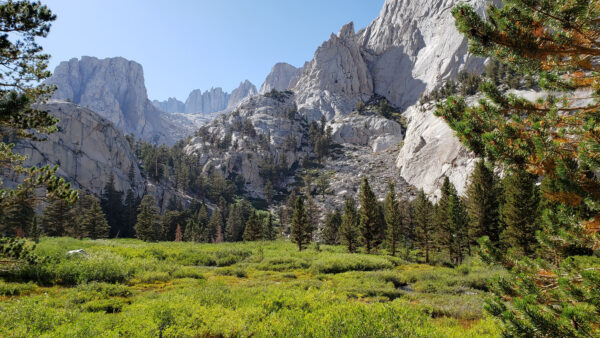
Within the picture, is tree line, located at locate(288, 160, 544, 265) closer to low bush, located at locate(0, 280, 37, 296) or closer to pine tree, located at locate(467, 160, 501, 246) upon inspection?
pine tree, located at locate(467, 160, 501, 246)

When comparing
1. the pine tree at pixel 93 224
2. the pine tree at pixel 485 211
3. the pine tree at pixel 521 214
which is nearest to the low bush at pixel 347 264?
the pine tree at pixel 521 214

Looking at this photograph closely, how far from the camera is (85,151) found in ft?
329

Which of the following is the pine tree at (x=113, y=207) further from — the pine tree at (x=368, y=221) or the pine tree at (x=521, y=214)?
the pine tree at (x=521, y=214)

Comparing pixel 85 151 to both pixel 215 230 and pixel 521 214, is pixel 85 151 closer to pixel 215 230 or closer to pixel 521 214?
pixel 215 230

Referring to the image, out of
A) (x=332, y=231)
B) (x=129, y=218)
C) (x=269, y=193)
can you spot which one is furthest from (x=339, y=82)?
(x=129, y=218)

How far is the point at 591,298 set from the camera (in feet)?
11.9

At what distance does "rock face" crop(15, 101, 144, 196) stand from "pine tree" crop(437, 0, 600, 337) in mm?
111964

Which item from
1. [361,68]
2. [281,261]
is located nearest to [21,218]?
[281,261]

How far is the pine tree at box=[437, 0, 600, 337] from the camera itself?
4215 mm

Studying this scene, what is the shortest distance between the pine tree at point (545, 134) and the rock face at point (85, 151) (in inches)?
4408

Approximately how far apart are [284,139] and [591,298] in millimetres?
156317

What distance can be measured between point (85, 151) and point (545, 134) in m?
127

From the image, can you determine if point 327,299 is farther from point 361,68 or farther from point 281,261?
point 361,68

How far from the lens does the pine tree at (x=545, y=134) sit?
421 cm
